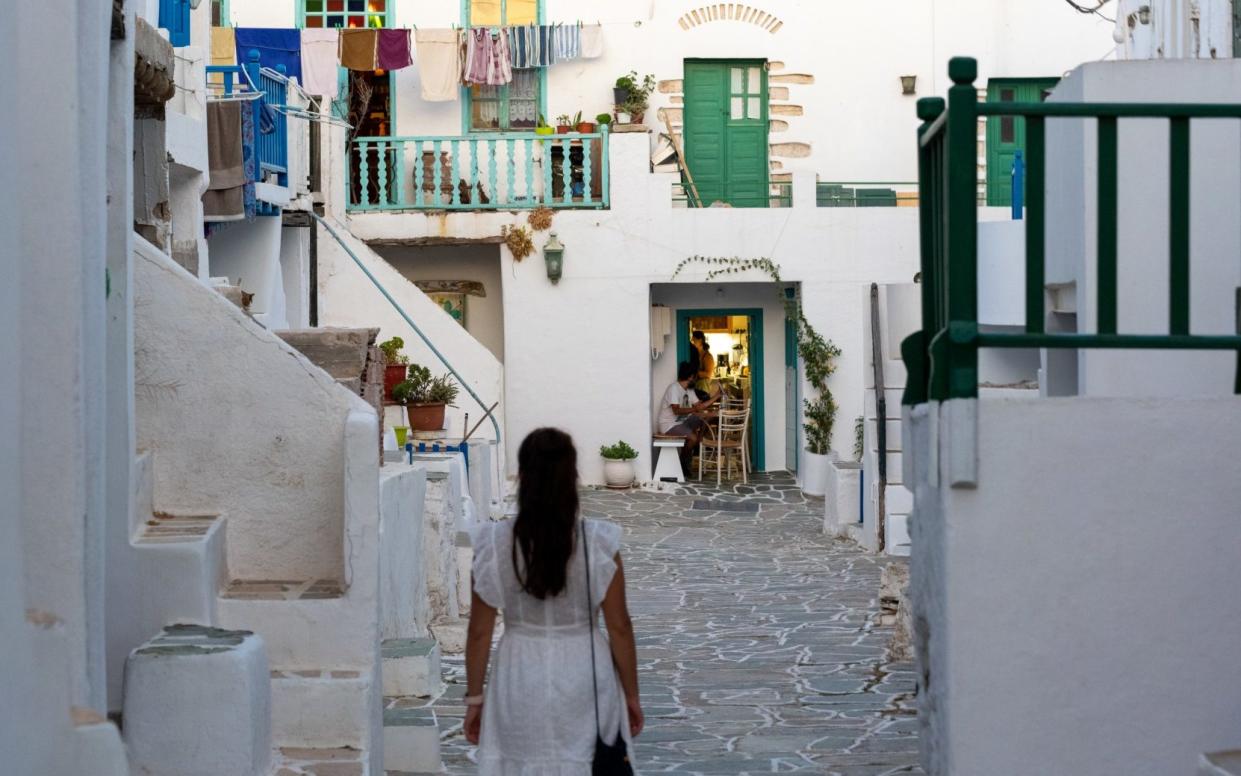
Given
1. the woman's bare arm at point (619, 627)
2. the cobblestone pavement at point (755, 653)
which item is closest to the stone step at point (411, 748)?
the cobblestone pavement at point (755, 653)

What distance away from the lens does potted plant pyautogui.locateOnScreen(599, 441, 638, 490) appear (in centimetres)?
1934

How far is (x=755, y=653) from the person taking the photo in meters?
10.5

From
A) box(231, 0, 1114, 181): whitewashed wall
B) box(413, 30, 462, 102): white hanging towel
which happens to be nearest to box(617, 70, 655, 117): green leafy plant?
box(231, 0, 1114, 181): whitewashed wall

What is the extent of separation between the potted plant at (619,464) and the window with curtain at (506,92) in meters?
4.69

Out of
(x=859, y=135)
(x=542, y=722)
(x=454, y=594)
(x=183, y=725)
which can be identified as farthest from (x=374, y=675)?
(x=859, y=135)

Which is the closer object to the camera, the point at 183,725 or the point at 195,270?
the point at 183,725

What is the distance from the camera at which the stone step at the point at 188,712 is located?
5.18 meters

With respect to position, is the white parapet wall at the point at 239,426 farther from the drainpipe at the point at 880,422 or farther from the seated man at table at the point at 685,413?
the seated man at table at the point at 685,413

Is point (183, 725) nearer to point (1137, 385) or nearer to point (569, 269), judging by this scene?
point (1137, 385)

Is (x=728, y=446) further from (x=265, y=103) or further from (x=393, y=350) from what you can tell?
(x=265, y=103)

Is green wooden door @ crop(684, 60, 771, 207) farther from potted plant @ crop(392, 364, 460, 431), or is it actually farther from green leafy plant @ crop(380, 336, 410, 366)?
potted plant @ crop(392, 364, 460, 431)

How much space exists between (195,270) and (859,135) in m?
A: 11.9

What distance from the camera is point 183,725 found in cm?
519

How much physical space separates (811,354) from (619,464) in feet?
9.11
